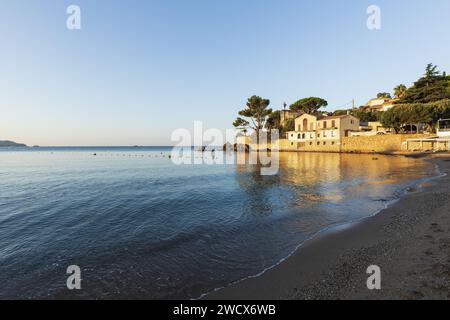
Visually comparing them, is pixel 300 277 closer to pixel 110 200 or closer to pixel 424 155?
pixel 110 200

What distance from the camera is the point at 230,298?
6.25 m

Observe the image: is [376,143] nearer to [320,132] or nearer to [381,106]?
[320,132]

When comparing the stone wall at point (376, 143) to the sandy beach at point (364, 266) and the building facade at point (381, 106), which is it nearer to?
the building facade at point (381, 106)

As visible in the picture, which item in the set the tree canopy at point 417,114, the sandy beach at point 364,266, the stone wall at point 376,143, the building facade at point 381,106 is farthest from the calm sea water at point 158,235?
the building facade at point 381,106

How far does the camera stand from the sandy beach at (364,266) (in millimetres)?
5793

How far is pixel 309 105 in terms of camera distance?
323 ft

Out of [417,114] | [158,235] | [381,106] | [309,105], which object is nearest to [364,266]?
[158,235]

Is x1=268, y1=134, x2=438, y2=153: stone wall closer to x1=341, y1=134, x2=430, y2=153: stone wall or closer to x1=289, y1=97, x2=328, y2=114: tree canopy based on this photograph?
x1=341, y1=134, x2=430, y2=153: stone wall

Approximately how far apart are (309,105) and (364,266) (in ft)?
331

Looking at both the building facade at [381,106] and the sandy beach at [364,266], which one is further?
→ the building facade at [381,106]

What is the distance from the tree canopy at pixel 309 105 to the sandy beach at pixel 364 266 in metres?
93.4
